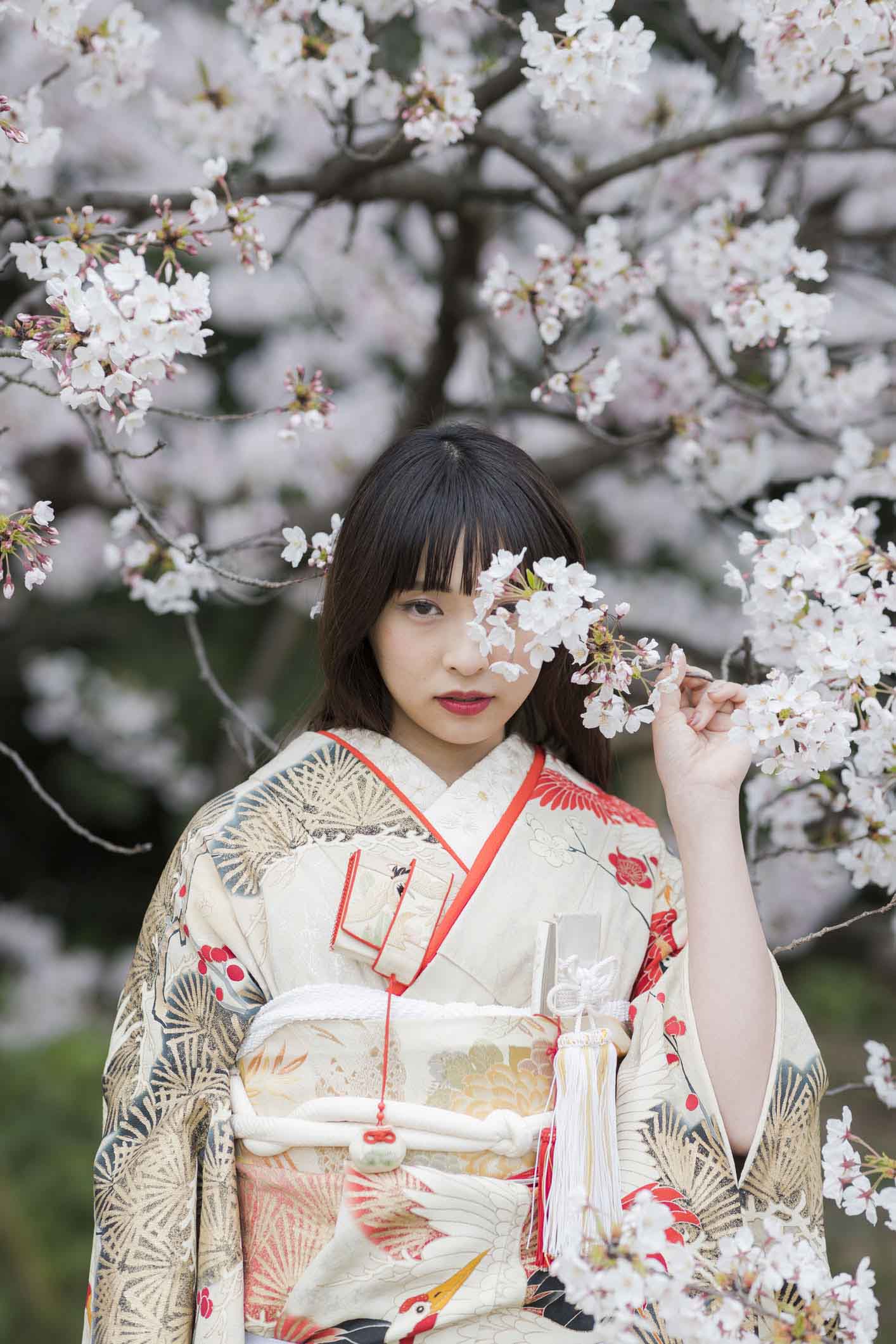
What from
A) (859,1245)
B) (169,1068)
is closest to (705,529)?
(859,1245)

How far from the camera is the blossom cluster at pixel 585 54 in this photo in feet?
6.50

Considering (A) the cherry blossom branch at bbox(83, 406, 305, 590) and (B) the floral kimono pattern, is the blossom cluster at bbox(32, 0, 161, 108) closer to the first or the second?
(A) the cherry blossom branch at bbox(83, 406, 305, 590)

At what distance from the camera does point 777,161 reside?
3.18 meters

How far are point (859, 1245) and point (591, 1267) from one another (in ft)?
10.8

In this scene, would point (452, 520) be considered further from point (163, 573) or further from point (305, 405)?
point (163, 573)

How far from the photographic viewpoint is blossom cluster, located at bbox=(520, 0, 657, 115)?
6.50 ft

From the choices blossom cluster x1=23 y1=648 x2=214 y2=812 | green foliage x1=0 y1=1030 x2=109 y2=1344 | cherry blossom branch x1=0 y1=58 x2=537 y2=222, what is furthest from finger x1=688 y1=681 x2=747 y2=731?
blossom cluster x1=23 y1=648 x2=214 y2=812

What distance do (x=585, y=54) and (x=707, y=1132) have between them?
5.00 ft

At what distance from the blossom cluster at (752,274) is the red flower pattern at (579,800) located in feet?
2.89

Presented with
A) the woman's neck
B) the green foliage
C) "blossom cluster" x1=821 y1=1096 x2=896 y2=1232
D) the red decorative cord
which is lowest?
the green foliage

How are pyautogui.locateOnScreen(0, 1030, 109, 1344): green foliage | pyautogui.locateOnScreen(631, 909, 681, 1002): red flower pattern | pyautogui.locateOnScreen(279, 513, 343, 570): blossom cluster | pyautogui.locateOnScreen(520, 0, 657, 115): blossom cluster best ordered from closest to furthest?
1. pyautogui.locateOnScreen(631, 909, 681, 1002): red flower pattern
2. pyautogui.locateOnScreen(279, 513, 343, 570): blossom cluster
3. pyautogui.locateOnScreen(520, 0, 657, 115): blossom cluster
4. pyautogui.locateOnScreen(0, 1030, 109, 1344): green foliage

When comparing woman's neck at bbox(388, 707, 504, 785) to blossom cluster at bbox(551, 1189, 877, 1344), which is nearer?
blossom cluster at bbox(551, 1189, 877, 1344)

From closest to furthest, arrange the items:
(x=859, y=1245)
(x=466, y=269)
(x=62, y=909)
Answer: (x=466, y=269), (x=859, y=1245), (x=62, y=909)

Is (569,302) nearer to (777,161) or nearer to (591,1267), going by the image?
(777,161)
